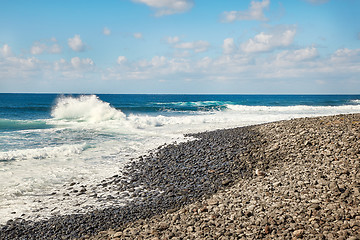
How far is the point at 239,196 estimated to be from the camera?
5523mm

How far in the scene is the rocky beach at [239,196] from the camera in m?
4.27

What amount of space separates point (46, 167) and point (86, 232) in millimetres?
4818

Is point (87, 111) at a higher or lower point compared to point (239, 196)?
higher

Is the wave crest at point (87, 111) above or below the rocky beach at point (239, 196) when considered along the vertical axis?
above

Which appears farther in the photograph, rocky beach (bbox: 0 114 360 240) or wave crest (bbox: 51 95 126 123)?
wave crest (bbox: 51 95 126 123)

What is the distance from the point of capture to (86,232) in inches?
194

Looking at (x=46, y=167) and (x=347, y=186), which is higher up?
(x=347, y=186)

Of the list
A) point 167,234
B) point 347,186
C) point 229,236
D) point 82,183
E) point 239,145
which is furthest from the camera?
point 239,145

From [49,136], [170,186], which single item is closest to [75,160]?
[170,186]

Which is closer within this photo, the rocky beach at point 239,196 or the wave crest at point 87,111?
Result: the rocky beach at point 239,196

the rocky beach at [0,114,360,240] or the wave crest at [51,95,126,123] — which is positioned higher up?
the wave crest at [51,95,126,123]

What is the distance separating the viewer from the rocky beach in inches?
168

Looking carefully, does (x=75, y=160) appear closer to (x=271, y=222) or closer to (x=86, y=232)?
(x=86, y=232)

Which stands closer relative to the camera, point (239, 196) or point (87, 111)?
point (239, 196)
